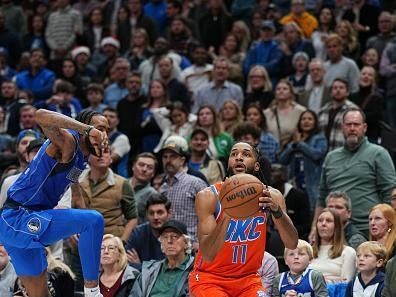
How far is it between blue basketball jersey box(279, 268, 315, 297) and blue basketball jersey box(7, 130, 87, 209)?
256cm

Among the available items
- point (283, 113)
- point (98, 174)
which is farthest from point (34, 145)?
point (283, 113)

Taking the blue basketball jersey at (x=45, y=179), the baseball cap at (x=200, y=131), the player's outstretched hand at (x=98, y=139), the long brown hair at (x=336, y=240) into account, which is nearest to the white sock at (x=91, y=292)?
the blue basketball jersey at (x=45, y=179)

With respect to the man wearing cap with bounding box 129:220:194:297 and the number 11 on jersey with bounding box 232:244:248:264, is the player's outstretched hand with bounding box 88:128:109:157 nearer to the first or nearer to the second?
the number 11 on jersey with bounding box 232:244:248:264

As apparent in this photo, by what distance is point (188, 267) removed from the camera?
10.9 meters

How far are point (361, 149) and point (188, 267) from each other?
8.99 feet

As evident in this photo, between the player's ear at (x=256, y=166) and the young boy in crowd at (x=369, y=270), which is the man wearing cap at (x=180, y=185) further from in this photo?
the player's ear at (x=256, y=166)

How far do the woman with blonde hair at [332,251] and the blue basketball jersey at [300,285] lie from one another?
66 centimetres

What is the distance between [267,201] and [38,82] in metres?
10.5

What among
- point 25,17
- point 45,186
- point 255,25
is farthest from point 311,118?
point 25,17

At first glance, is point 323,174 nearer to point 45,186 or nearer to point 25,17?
point 45,186

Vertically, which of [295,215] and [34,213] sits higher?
[34,213]

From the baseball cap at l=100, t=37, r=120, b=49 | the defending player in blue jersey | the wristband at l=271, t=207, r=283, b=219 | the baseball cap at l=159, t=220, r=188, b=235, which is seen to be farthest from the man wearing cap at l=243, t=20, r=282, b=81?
the wristband at l=271, t=207, r=283, b=219

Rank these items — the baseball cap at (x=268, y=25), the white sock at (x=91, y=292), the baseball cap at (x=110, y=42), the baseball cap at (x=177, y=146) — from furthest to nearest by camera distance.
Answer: the baseball cap at (x=110, y=42) → the baseball cap at (x=268, y=25) → the baseball cap at (x=177, y=146) → the white sock at (x=91, y=292)

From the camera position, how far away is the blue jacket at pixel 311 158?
1395 cm
